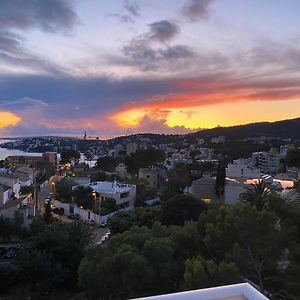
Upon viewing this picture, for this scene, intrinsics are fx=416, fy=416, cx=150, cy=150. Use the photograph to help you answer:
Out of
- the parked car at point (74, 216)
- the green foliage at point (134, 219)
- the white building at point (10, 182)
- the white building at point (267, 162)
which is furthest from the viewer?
the white building at point (267, 162)

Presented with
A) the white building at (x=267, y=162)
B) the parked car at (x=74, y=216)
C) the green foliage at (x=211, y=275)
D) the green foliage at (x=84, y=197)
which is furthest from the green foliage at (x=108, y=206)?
the white building at (x=267, y=162)

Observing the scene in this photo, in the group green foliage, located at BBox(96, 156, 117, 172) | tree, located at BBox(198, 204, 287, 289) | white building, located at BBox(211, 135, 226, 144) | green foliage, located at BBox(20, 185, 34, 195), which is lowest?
green foliage, located at BBox(20, 185, 34, 195)

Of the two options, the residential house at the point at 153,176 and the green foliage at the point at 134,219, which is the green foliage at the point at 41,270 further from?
the residential house at the point at 153,176

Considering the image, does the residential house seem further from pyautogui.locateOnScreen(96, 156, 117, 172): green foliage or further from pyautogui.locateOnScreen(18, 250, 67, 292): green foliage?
pyautogui.locateOnScreen(18, 250, 67, 292): green foliage

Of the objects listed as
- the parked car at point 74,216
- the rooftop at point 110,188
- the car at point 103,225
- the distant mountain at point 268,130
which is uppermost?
the distant mountain at point 268,130

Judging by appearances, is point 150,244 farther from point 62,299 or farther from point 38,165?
point 38,165

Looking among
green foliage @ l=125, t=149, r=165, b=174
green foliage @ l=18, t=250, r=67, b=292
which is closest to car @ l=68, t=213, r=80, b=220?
green foliage @ l=18, t=250, r=67, b=292
